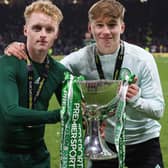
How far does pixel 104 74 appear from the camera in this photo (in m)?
4.28

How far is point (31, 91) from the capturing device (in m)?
3.90

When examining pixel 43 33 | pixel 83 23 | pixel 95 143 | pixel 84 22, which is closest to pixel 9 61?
pixel 43 33

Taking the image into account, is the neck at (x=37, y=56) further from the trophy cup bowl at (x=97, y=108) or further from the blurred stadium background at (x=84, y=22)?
the blurred stadium background at (x=84, y=22)

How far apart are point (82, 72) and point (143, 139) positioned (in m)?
0.68

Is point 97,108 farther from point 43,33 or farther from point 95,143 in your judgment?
point 43,33

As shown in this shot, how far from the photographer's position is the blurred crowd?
167 feet

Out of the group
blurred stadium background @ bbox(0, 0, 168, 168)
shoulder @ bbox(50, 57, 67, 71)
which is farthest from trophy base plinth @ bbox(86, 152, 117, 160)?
blurred stadium background @ bbox(0, 0, 168, 168)

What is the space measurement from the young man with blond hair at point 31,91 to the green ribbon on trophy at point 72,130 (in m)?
0.21

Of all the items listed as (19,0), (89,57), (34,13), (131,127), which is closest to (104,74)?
(89,57)

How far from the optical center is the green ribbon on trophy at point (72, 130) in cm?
343

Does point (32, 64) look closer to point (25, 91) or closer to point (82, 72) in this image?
point (25, 91)

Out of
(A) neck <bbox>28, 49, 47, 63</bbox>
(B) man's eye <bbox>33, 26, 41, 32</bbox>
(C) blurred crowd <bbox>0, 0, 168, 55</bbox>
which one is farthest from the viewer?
(C) blurred crowd <bbox>0, 0, 168, 55</bbox>

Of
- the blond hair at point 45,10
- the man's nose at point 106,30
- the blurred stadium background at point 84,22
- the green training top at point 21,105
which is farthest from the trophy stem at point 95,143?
the blurred stadium background at point 84,22

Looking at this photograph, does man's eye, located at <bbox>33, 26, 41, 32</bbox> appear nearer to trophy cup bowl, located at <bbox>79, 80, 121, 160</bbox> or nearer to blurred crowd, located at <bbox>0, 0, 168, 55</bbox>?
trophy cup bowl, located at <bbox>79, 80, 121, 160</bbox>
